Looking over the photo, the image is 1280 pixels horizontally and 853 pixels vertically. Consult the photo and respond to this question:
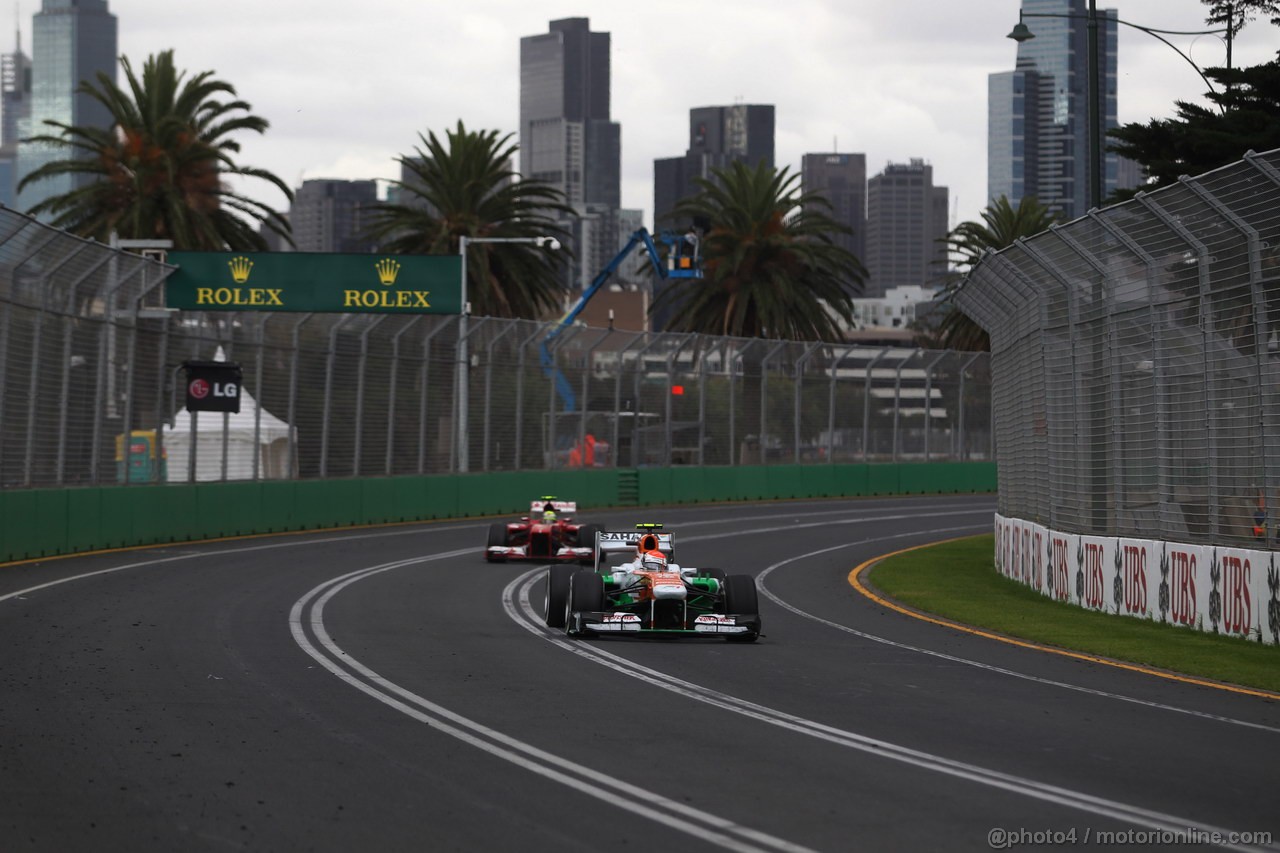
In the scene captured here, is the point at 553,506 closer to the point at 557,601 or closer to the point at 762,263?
the point at 557,601

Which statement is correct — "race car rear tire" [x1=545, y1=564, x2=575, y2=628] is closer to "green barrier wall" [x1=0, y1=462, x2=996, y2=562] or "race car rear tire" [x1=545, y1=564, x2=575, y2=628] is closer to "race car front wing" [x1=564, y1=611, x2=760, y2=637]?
"race car front wing" [x1=564, y1=611, x2=760, y2=637]

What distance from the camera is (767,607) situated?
19141 mm

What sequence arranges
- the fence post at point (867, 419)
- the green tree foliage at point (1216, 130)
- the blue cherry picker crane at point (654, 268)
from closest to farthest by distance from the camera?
1. the green tree foliage at point (1216, 130)
2. the blue cherry picker crane at point (654, 268)
3. the fence post at point (867, 419)

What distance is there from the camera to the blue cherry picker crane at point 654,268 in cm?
4262

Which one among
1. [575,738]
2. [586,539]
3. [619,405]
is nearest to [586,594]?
[575,738]

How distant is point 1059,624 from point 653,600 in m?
4.55

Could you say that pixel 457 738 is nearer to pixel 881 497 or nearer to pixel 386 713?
pixel 386 713

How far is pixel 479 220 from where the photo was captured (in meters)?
49.8

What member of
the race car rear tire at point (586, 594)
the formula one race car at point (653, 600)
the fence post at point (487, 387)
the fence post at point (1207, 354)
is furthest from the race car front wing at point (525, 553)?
the fence post at point (487, 387)

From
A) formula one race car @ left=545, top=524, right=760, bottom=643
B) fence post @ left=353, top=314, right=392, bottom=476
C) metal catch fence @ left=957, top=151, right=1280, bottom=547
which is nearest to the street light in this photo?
metal catch fence @ left=957, top=151, right=1280, bottom=547

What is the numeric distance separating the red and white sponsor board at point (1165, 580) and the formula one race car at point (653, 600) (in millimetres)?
4237

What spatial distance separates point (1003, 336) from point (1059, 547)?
18.7 feet

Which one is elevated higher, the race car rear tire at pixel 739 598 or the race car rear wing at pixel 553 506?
the race car rear wing at pixel 553 506

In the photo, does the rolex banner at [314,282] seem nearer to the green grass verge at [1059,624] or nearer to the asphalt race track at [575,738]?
the green grass verge at [1059,624]
